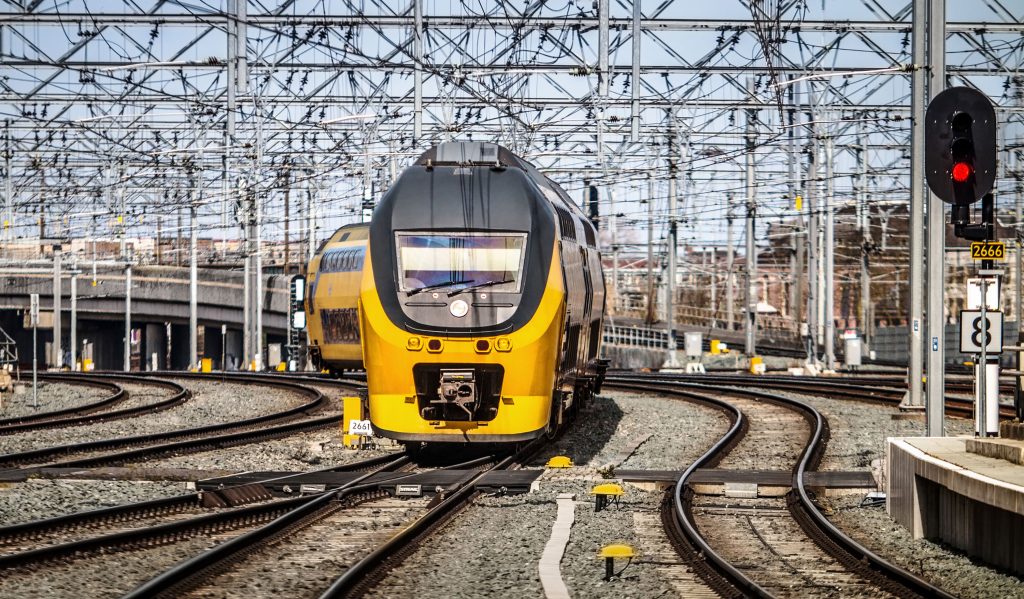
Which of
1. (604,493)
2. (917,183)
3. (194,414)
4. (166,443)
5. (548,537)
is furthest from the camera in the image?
(194,414)

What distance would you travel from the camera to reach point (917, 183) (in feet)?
63.5

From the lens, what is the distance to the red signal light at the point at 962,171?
12.2 m

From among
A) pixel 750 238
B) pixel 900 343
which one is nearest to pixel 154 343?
pixel 900 343

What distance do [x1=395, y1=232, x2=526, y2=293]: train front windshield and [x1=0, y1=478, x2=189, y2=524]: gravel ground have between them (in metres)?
3.52

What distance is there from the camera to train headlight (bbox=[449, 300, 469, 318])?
49.0 ft

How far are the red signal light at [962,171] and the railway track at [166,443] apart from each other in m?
10.1

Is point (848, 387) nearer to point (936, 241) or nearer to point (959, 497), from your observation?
point (936, 241)

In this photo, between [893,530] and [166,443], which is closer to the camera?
[893,530]

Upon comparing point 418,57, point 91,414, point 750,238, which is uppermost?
point 418,57

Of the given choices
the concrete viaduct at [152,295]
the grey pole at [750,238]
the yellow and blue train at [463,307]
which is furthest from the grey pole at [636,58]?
the concrete viaduct at [152,295]

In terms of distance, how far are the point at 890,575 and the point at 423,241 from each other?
7.85 m

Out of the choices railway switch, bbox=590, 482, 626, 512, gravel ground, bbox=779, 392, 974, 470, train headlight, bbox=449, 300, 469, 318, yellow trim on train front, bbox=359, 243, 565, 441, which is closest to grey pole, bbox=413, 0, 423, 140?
gravel ground, bbox=779, 392, 974, 470

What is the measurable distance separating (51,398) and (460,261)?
17.9 m

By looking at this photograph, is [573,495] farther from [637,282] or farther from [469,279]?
[637,282]
